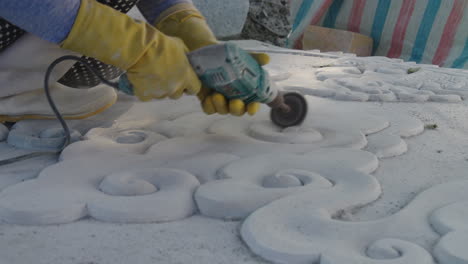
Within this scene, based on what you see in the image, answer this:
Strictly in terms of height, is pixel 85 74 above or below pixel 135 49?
below

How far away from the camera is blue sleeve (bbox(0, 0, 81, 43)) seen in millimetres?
933

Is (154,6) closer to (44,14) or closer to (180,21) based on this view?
(180,21)

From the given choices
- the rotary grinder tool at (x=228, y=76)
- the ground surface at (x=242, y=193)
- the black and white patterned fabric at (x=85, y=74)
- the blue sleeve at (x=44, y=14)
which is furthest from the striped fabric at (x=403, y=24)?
the blue sleeve at (x=44, y=14)

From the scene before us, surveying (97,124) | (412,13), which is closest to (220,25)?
(412,13)

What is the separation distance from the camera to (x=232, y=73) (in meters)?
1.05

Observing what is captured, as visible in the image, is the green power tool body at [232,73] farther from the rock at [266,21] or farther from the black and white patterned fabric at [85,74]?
the rock at [266,21]

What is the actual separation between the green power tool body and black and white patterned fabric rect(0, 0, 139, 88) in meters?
0.34

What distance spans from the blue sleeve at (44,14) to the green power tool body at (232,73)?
0.85 ft

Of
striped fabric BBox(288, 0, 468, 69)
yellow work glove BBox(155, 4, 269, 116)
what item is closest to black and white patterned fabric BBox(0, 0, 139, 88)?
yellow work glove BBox(155, 4, 269, 116)

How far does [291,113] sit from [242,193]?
460 millimetres

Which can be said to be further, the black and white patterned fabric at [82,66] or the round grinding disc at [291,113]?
the round grinding disc at [291,113]

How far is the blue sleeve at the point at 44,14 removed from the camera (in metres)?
0.93

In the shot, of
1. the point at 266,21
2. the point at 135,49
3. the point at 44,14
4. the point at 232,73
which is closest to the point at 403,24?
the point at 266,21

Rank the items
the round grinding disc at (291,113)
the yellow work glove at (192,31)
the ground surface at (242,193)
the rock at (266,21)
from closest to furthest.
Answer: the ground surface at (242,193), the yellow work glove at (192,31), the round grinding disc at (291,113), the rock at (266,21)
